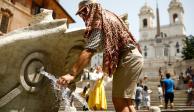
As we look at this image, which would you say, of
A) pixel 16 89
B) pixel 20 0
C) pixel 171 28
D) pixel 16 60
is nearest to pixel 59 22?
pixel 16 60

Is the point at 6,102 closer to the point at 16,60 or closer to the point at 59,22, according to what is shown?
the point at 16,60

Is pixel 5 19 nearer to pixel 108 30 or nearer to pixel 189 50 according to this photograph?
pixel 108 30

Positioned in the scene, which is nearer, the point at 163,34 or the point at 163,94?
the point at 163,94

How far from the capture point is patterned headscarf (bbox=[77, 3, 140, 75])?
334 centimetres

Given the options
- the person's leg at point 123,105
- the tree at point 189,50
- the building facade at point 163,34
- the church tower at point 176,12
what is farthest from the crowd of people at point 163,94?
the church tower at point 176,12

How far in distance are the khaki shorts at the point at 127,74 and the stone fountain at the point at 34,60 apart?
0.68 metres

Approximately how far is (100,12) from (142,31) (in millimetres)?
104178

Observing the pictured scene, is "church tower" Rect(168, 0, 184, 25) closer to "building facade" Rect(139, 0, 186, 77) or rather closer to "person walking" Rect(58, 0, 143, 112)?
"building facade" Rect(139, 0, 186, 77)

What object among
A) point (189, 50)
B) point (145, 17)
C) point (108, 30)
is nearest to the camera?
point (108, 30)

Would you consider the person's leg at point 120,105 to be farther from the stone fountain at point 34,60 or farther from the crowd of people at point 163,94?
the crowd of people at point 163,94

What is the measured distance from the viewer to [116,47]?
3482mm

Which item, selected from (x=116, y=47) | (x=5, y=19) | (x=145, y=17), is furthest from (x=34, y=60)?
(x=145, y=17)

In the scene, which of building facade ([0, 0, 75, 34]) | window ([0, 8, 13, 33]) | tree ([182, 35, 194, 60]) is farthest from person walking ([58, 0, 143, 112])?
tree ([182, 35, 194, 60])

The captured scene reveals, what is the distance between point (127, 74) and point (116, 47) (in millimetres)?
361
